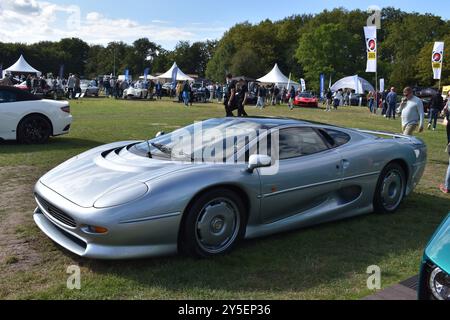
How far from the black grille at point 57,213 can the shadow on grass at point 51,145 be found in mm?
5375

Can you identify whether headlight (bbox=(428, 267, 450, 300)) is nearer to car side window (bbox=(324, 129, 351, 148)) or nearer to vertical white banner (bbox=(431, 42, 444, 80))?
car side window (bbox=(324, 129, 351, 148))

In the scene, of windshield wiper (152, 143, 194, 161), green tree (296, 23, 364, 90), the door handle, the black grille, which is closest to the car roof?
the door handle

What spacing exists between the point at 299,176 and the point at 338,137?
1051 millimetres

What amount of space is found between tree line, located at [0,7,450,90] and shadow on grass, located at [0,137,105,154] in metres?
62.5

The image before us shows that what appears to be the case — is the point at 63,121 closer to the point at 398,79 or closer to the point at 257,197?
the point at 257,197

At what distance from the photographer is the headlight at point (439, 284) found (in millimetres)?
2344

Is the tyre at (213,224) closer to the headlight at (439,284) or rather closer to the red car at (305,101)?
the headlight at (439,284)

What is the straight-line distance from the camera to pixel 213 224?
13.3 ft

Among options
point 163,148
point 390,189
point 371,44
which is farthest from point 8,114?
point 371,44

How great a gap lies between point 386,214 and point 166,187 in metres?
3.11

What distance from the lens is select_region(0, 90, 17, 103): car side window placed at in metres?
9.70

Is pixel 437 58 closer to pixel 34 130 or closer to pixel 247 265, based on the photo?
pixel 34 130

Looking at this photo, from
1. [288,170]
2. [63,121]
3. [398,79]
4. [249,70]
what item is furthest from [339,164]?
[249,70]
